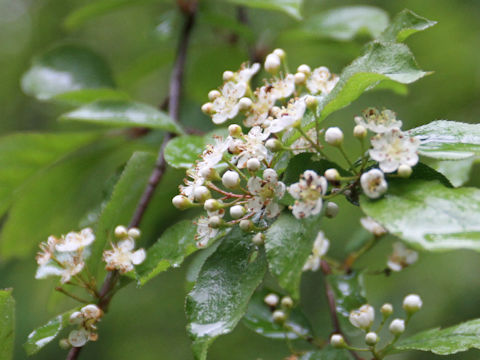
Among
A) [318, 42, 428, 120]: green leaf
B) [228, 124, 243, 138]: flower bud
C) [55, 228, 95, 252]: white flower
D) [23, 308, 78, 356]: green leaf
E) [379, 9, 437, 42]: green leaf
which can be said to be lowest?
[23, 308, 78, 356]: green leaf

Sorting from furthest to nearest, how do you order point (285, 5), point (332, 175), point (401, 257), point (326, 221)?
point (326, 221), point (285, 5), point (401, 257), point (332, 175)

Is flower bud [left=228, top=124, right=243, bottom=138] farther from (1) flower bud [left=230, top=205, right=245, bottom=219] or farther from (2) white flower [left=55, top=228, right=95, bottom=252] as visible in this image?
(2) white flower [left=55, top=228, right=95, bottom=252]

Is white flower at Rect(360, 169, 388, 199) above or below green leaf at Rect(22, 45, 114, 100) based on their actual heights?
above

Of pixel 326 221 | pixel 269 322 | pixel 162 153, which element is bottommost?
pixel 326 221

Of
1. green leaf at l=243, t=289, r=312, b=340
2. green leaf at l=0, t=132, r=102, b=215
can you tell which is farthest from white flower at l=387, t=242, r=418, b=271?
green leaf at l=0, t=132, r=102, b=215

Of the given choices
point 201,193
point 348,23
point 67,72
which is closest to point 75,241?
point 201,193

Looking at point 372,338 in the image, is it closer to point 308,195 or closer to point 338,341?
point 338,341
